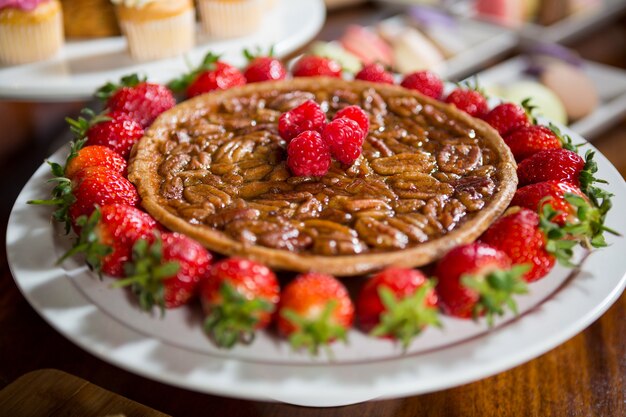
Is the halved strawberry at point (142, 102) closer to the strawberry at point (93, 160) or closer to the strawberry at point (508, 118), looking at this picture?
the strawberry at point (93, 160)

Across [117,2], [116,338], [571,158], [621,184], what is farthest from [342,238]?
[117,2]

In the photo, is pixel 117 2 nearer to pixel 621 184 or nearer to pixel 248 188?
pixel 248 188

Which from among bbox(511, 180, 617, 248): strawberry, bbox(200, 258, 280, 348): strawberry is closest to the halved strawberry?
bbox(200, 258, 280, 348): strawberry

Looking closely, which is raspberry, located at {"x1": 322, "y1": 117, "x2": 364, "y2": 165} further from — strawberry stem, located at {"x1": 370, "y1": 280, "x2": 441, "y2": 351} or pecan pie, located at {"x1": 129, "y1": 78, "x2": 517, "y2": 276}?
strawberry stem, located at {"x1": 370, "y1": 280, "x2": 441, "y2": 351}

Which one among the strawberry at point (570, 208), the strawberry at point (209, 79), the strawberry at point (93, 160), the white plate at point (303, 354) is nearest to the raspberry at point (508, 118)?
the strawberry at point (570, 208)

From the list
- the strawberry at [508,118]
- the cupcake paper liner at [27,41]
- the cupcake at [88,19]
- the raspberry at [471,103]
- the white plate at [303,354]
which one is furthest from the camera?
the cupcake at [88,19]

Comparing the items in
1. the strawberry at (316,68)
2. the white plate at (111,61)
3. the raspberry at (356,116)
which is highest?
the raspberry at (356,116)
